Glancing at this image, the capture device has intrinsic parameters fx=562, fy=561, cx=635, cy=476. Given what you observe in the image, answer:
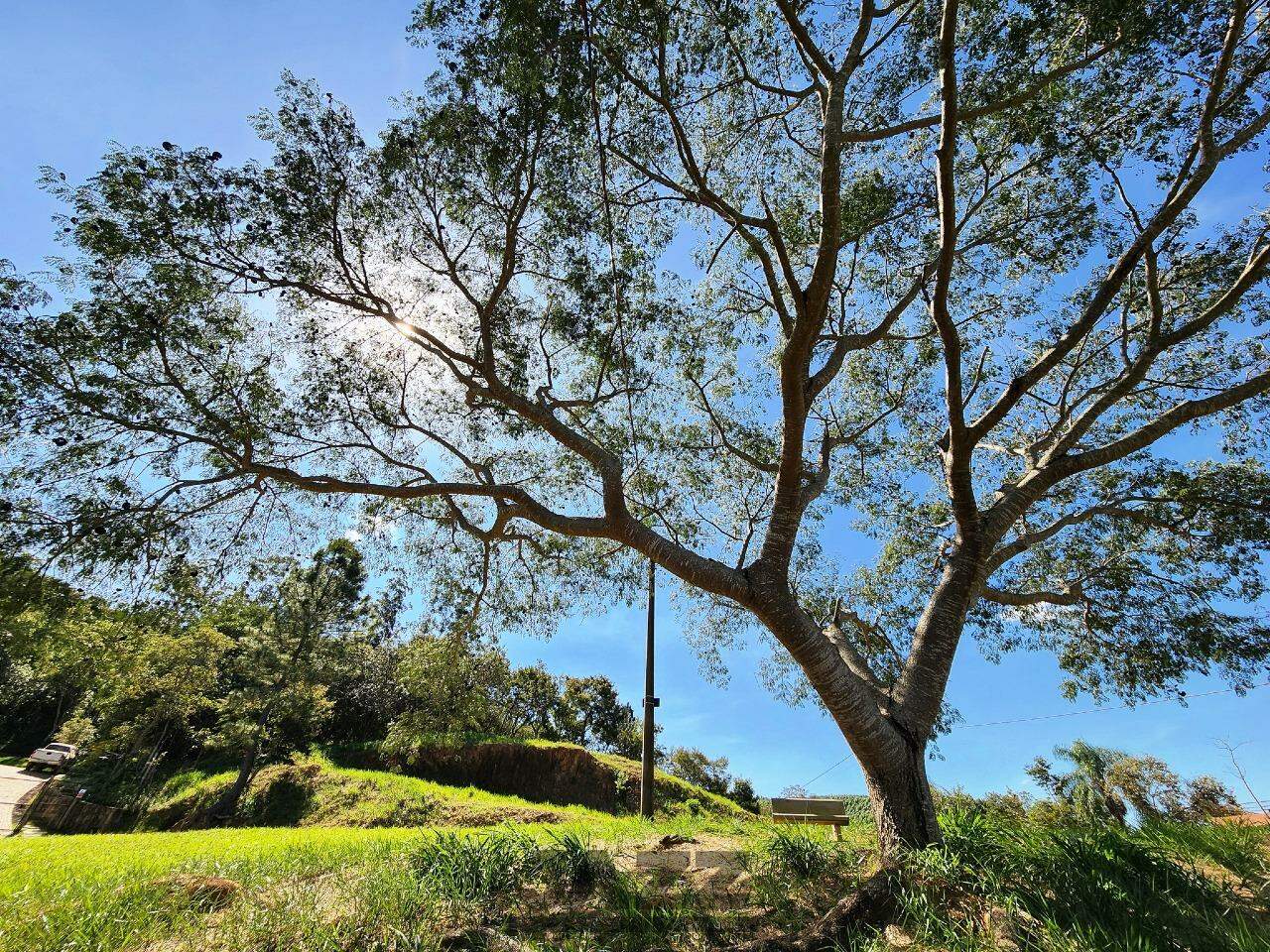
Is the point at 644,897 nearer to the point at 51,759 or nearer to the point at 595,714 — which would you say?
the point at 595,714

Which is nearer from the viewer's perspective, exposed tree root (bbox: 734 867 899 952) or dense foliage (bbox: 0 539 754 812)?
exposed tree root (bbox: 734 867 899 952)

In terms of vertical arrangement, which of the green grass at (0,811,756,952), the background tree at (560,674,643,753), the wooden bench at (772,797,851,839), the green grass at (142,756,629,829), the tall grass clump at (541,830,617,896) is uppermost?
the background tree at (560,674,643,753)

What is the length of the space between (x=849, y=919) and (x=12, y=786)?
32074 mm

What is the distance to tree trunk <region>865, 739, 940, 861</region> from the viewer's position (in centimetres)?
505

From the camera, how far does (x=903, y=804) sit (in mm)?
5219

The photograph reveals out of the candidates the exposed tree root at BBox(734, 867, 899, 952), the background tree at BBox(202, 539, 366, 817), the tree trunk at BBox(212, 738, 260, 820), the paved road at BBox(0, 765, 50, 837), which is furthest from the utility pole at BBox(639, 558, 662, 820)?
the paved road at BBox(0, 765, 50, 837)

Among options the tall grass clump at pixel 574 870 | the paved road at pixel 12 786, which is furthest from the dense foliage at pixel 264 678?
the tall grass clump at pixel 574 870

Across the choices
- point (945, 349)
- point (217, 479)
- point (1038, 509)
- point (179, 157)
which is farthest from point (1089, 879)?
point (179, 157)

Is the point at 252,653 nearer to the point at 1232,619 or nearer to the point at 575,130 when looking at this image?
the point at 575,130

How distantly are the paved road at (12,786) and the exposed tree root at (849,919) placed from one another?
65.4 feet

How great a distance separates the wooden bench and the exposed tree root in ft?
15.3

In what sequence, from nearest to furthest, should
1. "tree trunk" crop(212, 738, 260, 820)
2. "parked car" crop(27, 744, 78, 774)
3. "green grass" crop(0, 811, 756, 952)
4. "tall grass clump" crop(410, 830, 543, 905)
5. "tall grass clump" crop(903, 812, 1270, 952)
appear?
1. "tall grass clump" crop(903, 812, 1270, 952)
2. "green grass" crop(0, 811, 756, 952)
3. "tall grass clump" crop(410, 830, 543, 905)
4. "tree trunk" crop(212, 738, 260, 820)
5. "parked car" crop(27, 744, 78, 774)

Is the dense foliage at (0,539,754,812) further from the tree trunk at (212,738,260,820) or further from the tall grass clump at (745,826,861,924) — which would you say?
the tall grass clump at (745,826,861,924)

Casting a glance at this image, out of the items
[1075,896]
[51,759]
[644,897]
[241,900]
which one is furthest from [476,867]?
[51,759]
